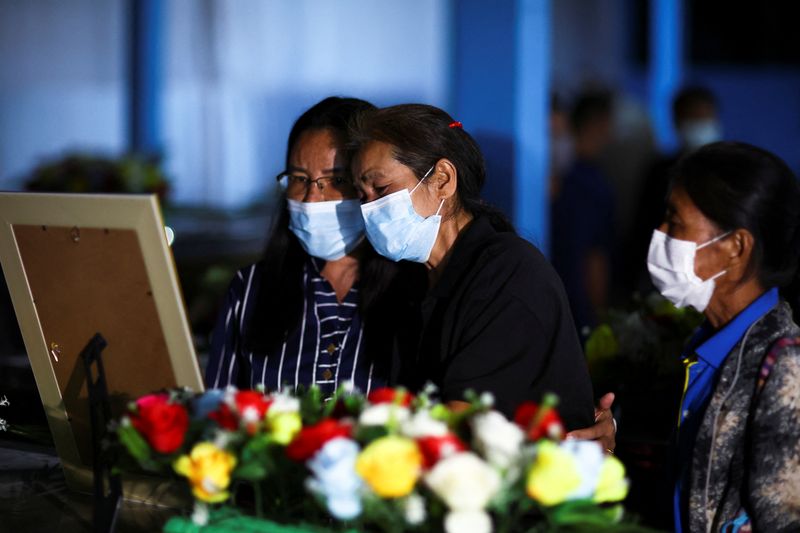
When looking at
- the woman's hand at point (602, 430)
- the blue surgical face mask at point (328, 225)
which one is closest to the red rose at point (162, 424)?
the woman's hand at point (602, 430)

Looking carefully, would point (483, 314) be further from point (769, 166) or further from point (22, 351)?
point (22, 351)

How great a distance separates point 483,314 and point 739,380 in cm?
51

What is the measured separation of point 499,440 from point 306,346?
1046 millimetres

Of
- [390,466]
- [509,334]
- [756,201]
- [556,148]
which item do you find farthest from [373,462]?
[556,148]

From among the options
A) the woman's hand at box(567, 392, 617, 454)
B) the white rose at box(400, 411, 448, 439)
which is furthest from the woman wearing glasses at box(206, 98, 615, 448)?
the white rose at box(400, 411, 448, 439)

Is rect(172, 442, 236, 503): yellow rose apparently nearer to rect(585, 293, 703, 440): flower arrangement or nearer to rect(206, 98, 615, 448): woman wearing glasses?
rect(206, 98, 615, 448): woman wearing glasses

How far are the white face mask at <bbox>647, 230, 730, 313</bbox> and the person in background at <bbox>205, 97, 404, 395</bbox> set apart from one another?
23.0 inches

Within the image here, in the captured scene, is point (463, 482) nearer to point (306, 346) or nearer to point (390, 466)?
point (390, 466)

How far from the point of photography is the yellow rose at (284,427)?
4.76 feet

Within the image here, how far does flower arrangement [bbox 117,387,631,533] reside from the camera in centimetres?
129

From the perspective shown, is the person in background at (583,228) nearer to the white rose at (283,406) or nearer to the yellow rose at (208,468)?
the white rose at (283,406)

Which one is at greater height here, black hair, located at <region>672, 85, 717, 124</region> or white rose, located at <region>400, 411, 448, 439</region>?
white rose, located at <region>400, 411, 448, 439</region>

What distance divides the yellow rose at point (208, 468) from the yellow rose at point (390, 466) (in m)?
0.22

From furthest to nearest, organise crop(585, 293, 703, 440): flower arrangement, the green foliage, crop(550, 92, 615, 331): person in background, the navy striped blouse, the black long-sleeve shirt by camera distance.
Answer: crop(550, 92, 615, 331): person in background < the green foliage < crop(585, 293, 703, 440): flower arrangement < the navy striped blouse < the black long-sleeve shirt
